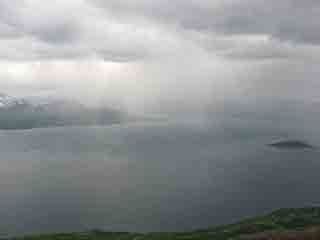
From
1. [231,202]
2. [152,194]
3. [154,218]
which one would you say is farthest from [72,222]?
[231,202]

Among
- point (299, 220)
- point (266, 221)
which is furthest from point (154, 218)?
point (299, 220)

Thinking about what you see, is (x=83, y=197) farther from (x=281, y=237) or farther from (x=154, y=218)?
(x=281, y=237)

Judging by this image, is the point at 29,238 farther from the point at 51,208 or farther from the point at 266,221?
the point at 266,221

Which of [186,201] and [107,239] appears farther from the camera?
[186,201]

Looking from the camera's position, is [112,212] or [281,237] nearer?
[281,237]

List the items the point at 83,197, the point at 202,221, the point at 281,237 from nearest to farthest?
the point at 281,237 → the point at 202,221 → the point at 83,197

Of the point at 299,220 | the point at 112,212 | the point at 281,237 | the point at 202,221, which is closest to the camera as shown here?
the point at 281,237

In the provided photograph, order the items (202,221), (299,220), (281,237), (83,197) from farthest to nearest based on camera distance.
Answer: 1. (83,197)
2. (202,221)
3. (299,220)
4. (281,237)

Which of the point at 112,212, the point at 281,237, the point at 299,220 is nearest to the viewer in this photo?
the point at 281,237
